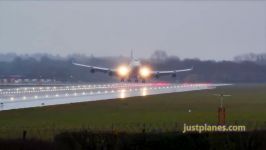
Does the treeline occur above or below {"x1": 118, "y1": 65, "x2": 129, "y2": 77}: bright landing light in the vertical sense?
below

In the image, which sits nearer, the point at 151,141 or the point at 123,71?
the point at 151,141

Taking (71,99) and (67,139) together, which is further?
(71,99)

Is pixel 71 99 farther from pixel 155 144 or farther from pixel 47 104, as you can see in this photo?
pixel 155 144

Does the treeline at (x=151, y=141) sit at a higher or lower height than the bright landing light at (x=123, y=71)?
lower

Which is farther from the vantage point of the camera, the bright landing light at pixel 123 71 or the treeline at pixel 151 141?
the bright landing light at pixel 123 71

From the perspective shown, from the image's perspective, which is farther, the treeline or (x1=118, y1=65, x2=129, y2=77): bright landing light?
(x1=118, y1=65, x2=129, y2=77): bright landing light

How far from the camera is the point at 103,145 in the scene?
28219 mm

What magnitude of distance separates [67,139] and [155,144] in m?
3.94

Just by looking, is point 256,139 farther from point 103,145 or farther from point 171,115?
point 171,115

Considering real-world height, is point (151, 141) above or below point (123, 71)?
below

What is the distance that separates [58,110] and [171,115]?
37.6 feet

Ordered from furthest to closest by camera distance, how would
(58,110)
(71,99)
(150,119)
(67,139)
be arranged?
(71,99), (58,110), (150,119), (67,139)

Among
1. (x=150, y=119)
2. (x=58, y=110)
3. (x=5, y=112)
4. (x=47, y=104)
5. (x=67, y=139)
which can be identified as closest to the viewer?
(x=67, y=139)

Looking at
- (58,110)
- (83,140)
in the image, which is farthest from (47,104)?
(83,140)
